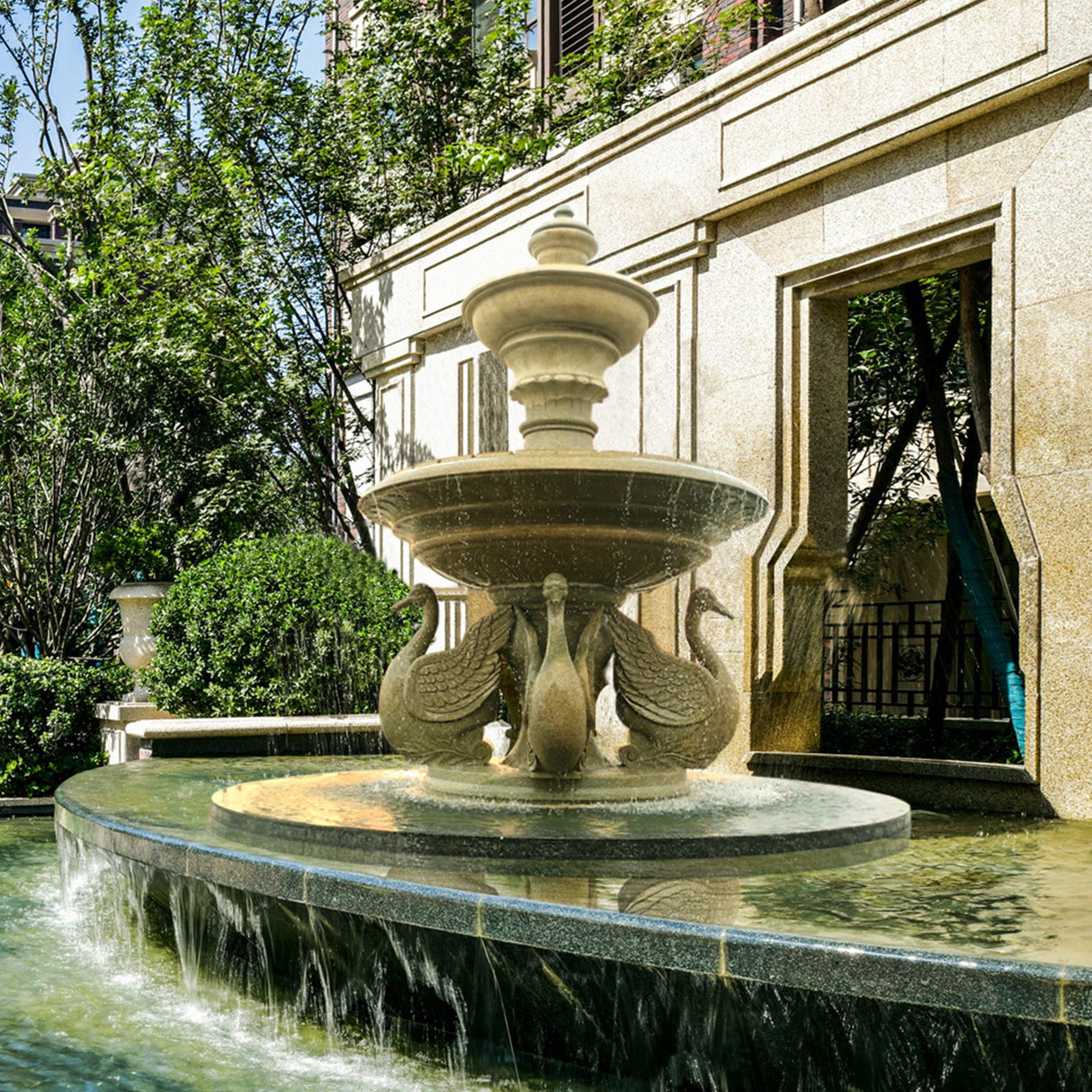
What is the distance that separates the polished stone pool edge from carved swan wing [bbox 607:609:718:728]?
2166 millimetres

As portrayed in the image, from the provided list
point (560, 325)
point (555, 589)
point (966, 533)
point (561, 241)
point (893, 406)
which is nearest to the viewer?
point (555, 589)

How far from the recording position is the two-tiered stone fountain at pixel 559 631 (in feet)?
18.4

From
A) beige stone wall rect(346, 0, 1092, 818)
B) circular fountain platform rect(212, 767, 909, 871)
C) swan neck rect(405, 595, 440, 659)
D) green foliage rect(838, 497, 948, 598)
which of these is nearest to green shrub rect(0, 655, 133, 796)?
beige stone wall rect(346, 0, 1092, 818)

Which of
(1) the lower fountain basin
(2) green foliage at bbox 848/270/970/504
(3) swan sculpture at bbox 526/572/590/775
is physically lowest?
(3) swan sculpture at bbox 526/572/590/775

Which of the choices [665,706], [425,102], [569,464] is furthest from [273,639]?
[425,102]

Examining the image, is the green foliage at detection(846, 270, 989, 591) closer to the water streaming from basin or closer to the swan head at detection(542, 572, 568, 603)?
the swan head at detection(542, 572, 568, 603)

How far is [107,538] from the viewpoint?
612 inches

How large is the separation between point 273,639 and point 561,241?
18.3 ft

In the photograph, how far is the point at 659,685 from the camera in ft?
20.4

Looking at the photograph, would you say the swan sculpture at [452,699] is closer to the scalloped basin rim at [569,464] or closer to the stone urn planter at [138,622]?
the scalloped basin rim at [569,464]

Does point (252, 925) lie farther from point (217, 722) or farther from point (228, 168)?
point (228, 168)

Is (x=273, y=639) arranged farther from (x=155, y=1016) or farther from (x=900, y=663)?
(x=900, y=663)

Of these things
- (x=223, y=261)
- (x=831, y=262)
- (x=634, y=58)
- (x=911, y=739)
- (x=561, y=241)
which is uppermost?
(x=634, y=58)

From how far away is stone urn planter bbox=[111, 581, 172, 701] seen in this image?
1297 centimetres
